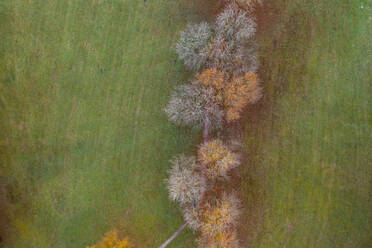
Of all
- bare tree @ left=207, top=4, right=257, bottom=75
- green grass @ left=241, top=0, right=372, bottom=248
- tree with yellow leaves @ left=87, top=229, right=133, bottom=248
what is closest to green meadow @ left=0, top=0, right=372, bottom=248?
green grass @ left=241, top=0, right=372, bottom=248

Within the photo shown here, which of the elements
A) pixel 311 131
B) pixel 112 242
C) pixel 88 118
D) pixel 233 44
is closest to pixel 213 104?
pixel 233 44

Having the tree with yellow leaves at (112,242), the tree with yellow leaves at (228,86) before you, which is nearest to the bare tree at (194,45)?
the tree with yellow leaves at (228,86)

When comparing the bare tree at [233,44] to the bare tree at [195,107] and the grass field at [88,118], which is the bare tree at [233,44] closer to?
the bare tree at [195,107]

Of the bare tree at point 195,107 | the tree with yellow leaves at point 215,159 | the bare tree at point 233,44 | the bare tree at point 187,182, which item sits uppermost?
the bare tree at point 233,44

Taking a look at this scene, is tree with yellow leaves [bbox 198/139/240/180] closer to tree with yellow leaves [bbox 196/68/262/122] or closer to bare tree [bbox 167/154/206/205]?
bare tree [bbox 167/154/206/205]

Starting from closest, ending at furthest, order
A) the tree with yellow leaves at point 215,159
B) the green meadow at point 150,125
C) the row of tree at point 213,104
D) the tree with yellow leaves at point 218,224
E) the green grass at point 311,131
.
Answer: the tree with yellow leaves at point 218,224 → the row of tree at point 213,104 → the tree with yellow leaves at point 215,159 → the green grass at point 311,131 → the green meadow at point 150,125

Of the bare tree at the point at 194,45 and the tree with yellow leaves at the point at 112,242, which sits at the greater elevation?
the bare tree at the point at 194,45

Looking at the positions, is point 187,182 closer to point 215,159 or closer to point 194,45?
point 215,159
